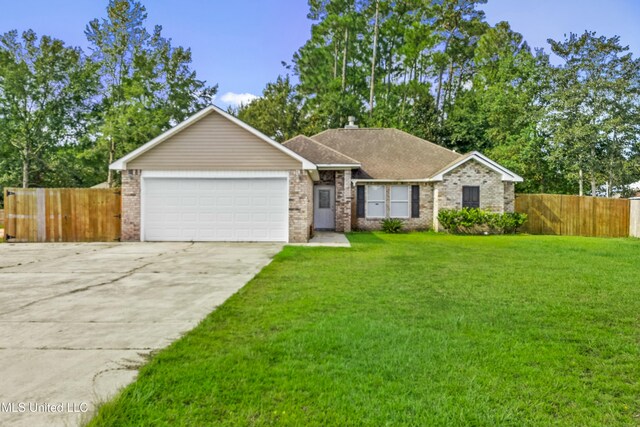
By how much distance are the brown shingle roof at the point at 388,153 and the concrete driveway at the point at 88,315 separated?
37.4 feet

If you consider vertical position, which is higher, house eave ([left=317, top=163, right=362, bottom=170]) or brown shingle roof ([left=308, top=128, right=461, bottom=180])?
brown shingle roof ([left=308, top=128, right=461, bottom=180])

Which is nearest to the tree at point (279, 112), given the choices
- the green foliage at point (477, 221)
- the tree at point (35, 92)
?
the tree at point (35, 92)

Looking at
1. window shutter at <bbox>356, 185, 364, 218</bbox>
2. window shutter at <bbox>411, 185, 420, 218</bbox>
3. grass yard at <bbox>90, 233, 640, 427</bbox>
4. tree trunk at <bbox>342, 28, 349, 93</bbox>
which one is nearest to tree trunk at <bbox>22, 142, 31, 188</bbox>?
window shutter at <bbox>356, 185, 364, 218</bbox>

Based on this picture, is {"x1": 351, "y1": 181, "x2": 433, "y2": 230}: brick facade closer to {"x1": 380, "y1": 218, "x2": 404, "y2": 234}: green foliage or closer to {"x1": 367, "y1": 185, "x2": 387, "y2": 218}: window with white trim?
{"x1": 367, "y1": 185, "x2": 387, "y2": 218}: window with white trim

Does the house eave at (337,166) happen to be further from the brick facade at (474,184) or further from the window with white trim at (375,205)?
the brick facade at (474,184)

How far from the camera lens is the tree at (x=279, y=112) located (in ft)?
122

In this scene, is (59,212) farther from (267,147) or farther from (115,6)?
(115,6)

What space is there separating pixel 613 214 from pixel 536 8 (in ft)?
32.7

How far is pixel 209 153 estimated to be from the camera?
1432 centimetres

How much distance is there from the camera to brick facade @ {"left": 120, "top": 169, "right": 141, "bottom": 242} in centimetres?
1437

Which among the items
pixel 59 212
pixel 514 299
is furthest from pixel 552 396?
pixel 59 212

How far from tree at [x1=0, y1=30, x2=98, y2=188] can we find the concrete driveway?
2389 cm

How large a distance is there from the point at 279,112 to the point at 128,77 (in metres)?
12.6

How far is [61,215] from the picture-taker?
47.6 feet
